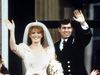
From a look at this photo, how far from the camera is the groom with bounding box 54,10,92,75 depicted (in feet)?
17.0

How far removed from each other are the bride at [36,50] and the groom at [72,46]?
4.8 inches

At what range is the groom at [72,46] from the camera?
17.0 ft

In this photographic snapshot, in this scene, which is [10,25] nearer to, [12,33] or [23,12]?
[12,33]

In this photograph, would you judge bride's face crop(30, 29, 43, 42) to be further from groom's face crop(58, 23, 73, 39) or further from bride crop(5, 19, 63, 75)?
groom's face crop(58, 23, 73, 39)

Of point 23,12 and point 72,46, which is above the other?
point 23,12

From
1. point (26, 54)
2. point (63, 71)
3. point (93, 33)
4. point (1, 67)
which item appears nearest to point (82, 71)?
point (63, 71)

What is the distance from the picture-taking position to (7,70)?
525cm

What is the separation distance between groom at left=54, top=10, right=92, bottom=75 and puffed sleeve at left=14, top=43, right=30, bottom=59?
501 millimetres

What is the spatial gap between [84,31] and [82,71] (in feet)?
2.21

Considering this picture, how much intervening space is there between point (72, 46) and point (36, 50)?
1.99 feet

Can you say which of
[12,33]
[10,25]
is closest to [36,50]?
[12,33]

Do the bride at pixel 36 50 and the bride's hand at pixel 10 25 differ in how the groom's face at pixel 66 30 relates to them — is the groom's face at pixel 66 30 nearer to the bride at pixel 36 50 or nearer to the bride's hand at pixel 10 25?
the bride at pixel 36 50

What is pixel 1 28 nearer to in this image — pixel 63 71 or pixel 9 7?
pixel 9 7

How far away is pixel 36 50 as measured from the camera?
5.24 meters
